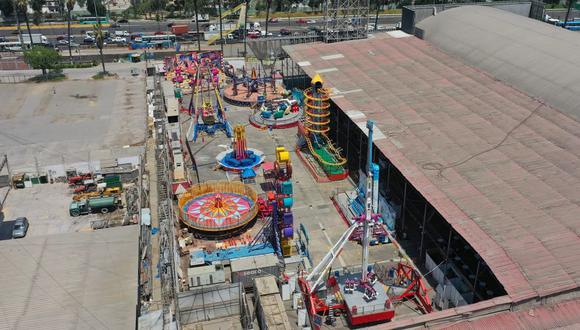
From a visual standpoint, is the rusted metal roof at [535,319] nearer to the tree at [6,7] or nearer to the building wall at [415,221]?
the building wall at [415,221]

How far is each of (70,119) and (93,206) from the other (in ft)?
108

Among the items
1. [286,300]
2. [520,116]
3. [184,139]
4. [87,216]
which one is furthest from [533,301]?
[184,139]

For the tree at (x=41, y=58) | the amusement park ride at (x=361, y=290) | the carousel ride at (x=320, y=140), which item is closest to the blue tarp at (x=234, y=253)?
the amusement park ride at (x=361, y=290)

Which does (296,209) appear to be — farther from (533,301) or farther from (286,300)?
(533,301)

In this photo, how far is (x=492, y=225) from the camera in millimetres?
37719

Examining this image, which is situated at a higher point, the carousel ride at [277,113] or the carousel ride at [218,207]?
the carousel ride at [277,113]

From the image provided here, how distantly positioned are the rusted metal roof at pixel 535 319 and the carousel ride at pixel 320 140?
30.0 meters

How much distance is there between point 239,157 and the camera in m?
63.5

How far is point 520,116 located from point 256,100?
144 feet

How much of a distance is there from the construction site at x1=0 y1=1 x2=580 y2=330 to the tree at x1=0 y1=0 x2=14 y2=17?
89.2m

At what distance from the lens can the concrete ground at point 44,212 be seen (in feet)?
169

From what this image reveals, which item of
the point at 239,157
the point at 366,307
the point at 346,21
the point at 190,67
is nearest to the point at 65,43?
the point at 190,67

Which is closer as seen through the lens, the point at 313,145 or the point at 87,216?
the point at 87,216

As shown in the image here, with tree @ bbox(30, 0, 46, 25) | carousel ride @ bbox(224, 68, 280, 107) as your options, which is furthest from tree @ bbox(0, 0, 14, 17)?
carousel ride @ bbox(224, 68, 280, 107)
